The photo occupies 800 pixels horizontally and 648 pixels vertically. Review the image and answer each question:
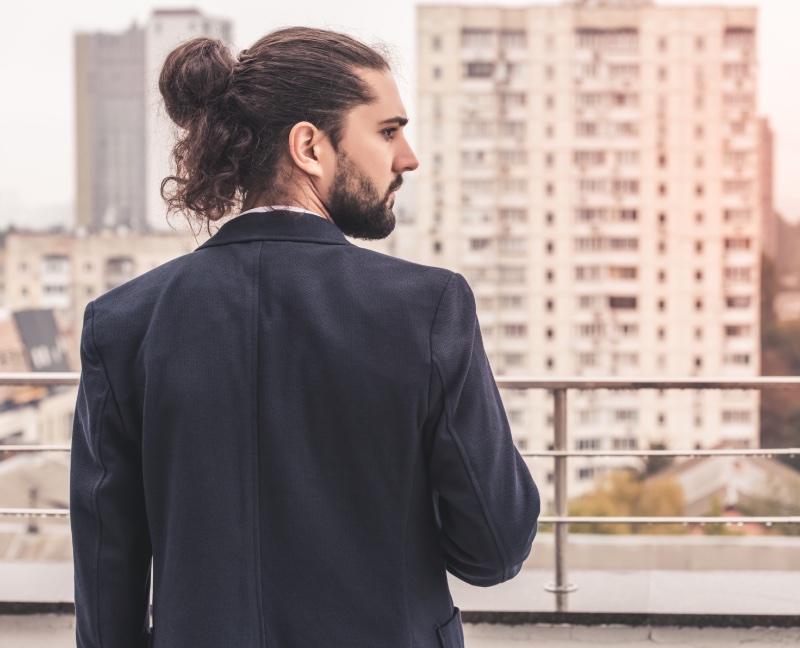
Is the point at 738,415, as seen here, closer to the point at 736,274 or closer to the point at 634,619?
the point at 736,274

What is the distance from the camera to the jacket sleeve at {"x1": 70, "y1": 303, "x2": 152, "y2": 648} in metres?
0.81

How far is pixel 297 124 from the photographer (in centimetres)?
79

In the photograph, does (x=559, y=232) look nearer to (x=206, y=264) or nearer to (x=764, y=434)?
(x=764, y=434)

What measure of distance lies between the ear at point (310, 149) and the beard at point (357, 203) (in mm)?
13

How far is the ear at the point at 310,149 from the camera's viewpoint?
31.2 inches

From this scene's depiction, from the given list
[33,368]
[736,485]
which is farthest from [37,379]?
[33,368]

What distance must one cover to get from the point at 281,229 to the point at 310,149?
7cm

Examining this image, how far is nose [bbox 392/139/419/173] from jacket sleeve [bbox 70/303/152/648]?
0.28m

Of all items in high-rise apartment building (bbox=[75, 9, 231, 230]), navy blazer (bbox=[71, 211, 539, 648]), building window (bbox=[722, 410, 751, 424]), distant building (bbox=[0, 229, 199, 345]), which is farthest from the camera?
high-rise apartment building (bbox=[75, 9, 231, 230])

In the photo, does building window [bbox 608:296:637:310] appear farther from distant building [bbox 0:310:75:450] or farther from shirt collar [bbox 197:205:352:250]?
shirt collar [bbox 197:205:352:250]

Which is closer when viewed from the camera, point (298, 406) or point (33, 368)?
point (298, 406)

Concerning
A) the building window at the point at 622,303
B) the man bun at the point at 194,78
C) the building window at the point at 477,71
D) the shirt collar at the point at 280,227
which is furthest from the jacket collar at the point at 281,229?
the building window at the point at 477,71

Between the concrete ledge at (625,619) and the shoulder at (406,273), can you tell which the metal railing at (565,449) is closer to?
the concrete ledge at (625,619)

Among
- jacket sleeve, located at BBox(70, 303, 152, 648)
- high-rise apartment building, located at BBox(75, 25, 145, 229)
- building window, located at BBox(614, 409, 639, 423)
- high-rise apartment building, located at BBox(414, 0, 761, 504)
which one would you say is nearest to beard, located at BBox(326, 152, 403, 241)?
jacket sleeve, located at BBox(70, 303, 152, 648)
